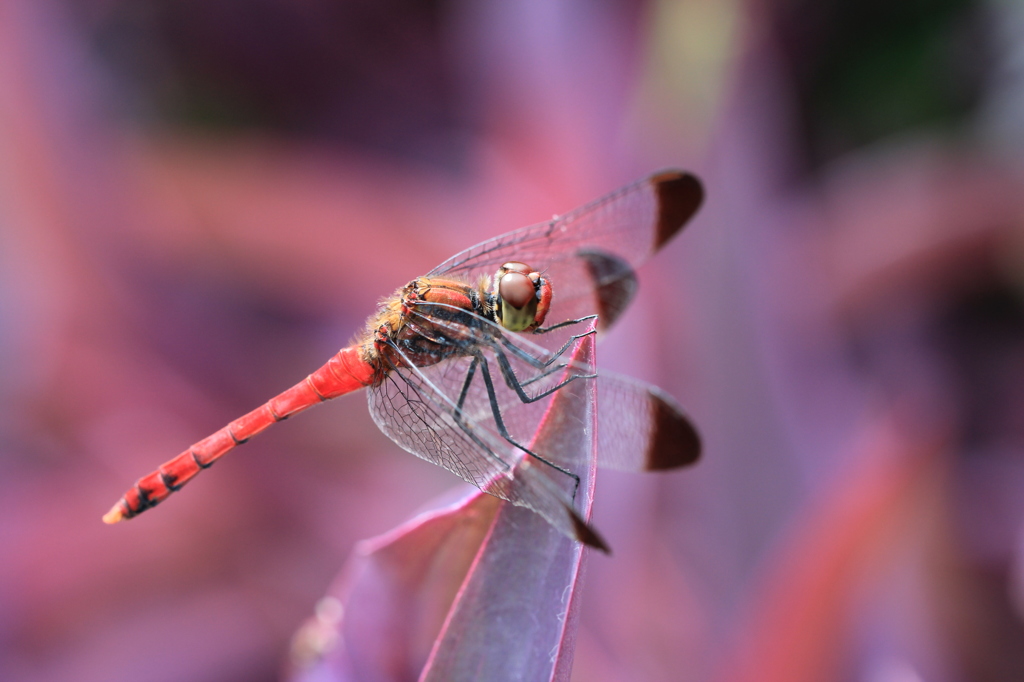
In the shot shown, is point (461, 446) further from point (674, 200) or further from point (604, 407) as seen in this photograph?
point (674, 200)

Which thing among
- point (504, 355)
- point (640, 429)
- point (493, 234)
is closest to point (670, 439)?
point (640, 429)

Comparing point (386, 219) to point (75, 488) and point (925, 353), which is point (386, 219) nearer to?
point (75, 488)

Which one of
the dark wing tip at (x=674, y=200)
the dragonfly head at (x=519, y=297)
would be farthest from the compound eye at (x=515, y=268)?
the dark wing tip at (x=674, y=200)

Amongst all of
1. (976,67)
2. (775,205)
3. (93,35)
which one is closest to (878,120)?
(976,67)

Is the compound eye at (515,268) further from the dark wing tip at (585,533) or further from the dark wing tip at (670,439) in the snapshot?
the dark wing tip at (585,533)

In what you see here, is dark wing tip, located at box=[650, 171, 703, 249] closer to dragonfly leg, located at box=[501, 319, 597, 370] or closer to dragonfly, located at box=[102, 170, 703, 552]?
dragonfly, located at box=[102, 170, 703, 552]

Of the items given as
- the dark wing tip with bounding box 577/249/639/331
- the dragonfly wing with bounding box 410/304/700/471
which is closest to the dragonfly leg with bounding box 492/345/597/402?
the dragonfly wing with bounding box 410/304/700/471
